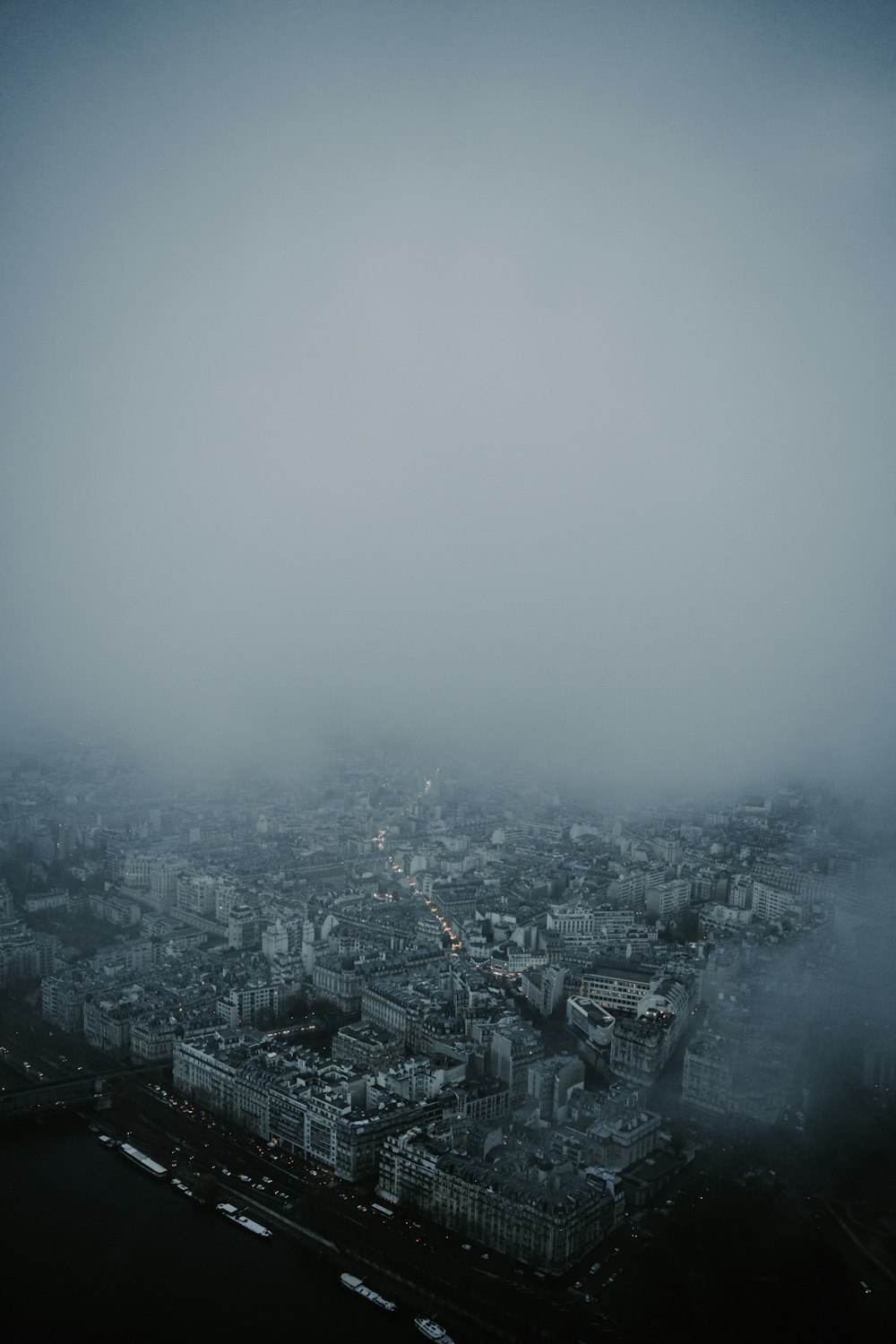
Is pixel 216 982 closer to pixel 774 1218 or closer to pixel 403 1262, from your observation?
pixel 403 1262

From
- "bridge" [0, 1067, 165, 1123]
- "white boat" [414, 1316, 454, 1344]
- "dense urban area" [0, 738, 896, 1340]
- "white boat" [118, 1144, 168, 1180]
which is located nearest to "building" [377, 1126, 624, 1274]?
"dense urban area" [0, 738, 896, 1340]

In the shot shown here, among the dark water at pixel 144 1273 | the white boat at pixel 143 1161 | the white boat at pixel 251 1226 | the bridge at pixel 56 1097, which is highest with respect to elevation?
the bridge at pixel 56 1097

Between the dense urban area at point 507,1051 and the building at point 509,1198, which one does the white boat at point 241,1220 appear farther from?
the building at point 509,1198

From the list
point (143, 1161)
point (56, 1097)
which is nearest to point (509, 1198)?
point (143, 1161)

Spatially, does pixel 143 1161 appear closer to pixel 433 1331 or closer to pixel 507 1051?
pixel 433 1331

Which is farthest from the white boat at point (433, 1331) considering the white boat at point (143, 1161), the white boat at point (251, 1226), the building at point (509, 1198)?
the white boat at point (143, 1161)

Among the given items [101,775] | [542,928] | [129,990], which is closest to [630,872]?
[542,928]
